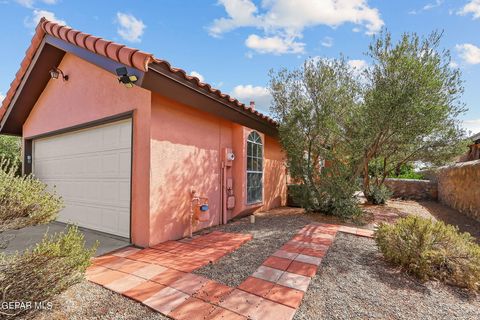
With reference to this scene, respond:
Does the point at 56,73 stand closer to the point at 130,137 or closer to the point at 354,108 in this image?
the point at 130,137

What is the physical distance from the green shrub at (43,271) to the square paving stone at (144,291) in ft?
2.37

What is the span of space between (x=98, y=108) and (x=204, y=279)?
A: 5.32 meters

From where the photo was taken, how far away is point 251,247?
4.98 meters

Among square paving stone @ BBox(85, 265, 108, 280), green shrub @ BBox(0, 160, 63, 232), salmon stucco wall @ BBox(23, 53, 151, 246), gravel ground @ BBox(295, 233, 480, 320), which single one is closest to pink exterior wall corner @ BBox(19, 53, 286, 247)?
salmon stucco wall @ BBox(23, 53, 151, 246)

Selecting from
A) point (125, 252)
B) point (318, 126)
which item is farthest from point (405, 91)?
point (125, 252)

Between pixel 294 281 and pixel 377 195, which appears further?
pixel 377 195

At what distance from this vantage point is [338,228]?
633 centimetres

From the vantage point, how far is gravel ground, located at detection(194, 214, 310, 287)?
12.2 ft

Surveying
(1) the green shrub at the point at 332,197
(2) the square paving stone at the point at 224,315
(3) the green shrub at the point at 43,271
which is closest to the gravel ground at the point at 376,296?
(2) the square paving stone at the point at 224,315

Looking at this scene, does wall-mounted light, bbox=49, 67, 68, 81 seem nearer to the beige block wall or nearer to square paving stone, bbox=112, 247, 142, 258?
square paving stone, bbox=112, 247, 142, 258

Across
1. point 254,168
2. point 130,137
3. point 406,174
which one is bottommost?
point 406,174

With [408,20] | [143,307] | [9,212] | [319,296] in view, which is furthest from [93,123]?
[408,20]

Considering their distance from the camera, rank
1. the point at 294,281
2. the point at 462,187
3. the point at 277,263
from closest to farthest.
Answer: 1. the point at 294,281
2. the point at 277,263
3. the point at 462,187

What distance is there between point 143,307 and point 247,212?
18.0ft
